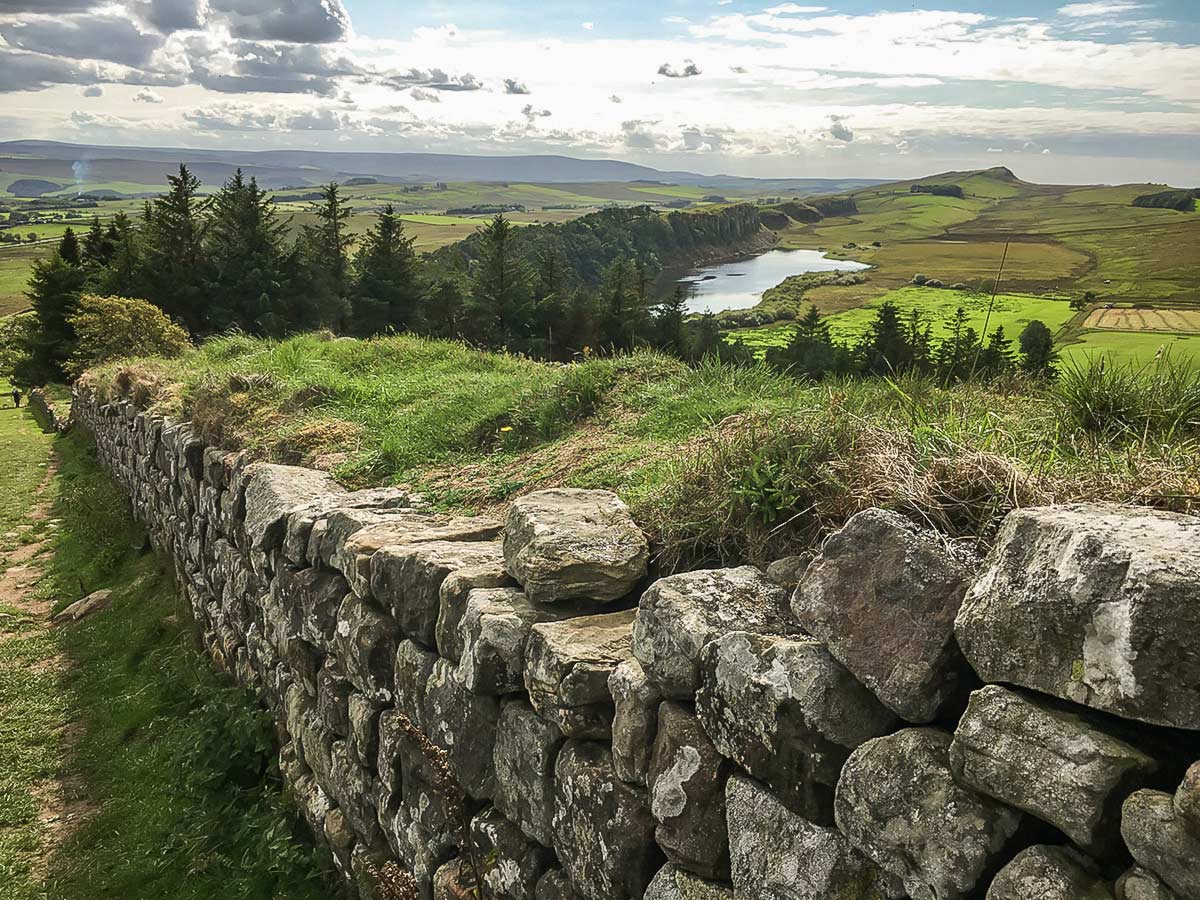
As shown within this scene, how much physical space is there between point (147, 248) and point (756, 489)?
43.9m

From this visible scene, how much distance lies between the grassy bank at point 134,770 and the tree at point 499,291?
36260 mm

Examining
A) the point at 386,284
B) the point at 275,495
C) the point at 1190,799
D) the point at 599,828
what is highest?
the point at 1190,799

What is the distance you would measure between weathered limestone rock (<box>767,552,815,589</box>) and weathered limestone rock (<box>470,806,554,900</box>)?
1.81 meters

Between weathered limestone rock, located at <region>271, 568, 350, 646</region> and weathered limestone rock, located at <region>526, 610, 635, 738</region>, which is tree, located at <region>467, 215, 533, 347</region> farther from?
weathered limestone rock, located at <region>526, 610, 635, 738</region>

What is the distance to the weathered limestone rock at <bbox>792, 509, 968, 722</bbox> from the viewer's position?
2.51 meters

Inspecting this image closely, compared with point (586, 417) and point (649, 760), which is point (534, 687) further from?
point (586, 417)

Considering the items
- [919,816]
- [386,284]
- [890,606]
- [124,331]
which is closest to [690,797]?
[919,816]

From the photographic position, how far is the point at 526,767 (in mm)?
4012

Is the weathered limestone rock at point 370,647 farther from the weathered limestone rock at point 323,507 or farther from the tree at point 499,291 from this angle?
the tree at point 499,291

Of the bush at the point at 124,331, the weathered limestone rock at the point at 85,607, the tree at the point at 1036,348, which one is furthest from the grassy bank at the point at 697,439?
the bush at the point at 124,331

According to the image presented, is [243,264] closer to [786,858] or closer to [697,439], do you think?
[697,439]

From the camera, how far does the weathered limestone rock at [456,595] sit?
448 centimetres

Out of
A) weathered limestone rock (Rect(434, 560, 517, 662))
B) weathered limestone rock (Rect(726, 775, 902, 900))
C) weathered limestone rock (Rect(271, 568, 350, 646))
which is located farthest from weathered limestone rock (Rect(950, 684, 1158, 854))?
weathered limestone rock (Rect(271, 568, 350, 646))

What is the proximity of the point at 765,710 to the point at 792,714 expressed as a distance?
0.10m
